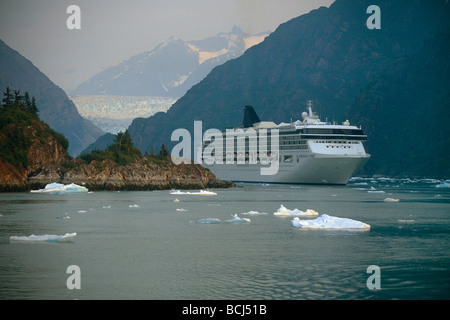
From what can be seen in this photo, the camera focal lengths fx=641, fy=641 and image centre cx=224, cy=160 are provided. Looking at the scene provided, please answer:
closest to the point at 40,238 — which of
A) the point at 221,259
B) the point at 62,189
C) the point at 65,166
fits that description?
the point at 221,259

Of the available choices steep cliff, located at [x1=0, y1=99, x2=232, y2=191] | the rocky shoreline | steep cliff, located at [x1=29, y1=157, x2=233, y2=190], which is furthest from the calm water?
steep cliff, located at [x1=29, y1=157, x2=233, y2=190]

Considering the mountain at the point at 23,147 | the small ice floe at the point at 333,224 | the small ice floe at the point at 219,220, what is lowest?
the small ice floe at the point at 219,220

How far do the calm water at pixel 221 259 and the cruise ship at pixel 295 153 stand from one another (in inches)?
2995

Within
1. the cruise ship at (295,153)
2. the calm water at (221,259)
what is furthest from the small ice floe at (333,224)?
the cruise ship at (295,153)

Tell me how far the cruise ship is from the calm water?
76.1 m

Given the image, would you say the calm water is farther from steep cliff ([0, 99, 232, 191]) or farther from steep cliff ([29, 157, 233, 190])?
steep cliff ([29, 157, 233, 190])

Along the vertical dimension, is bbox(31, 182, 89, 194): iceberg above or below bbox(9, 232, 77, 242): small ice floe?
below

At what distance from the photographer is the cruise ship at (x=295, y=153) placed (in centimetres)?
13000

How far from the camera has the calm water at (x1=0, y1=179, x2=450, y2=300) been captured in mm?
24906

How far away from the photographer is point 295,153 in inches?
5438

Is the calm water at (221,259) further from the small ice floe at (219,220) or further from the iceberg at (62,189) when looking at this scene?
the iceberg at (62,189)
